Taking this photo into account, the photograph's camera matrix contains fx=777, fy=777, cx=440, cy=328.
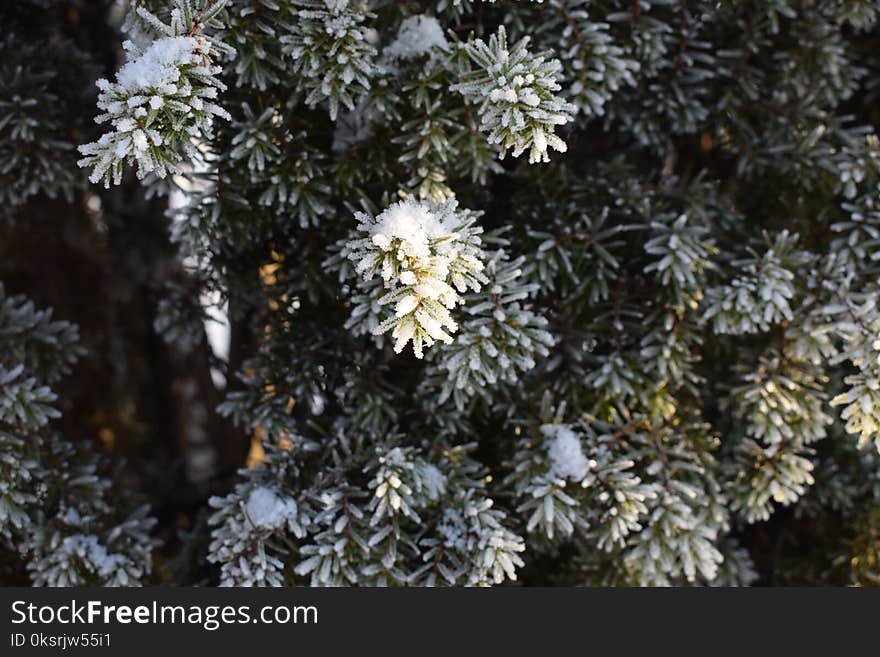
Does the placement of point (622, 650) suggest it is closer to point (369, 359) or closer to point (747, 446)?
point (747, 446)

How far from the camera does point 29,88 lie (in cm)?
131

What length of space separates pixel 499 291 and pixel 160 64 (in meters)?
0.52

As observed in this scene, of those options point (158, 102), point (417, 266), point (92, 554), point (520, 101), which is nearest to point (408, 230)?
point (417, 266)

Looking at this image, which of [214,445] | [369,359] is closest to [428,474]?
[369,359]

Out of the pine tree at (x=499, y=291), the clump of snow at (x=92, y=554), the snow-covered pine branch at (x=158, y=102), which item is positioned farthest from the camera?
the clump of snow at (x=92, y=554)

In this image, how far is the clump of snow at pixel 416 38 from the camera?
1.11m

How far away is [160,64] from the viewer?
0.87m

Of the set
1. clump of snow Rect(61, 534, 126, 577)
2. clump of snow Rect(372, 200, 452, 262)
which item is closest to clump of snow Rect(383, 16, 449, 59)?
clump of snow Rect(372, 200, 452, 262)

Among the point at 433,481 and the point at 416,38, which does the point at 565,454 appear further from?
the point at 416,38

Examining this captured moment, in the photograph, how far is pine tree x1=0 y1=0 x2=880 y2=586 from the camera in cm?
111

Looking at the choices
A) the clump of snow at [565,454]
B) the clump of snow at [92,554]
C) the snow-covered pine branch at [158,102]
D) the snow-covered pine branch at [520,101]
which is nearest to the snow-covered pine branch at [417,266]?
the snow-covered pine branch at [520,101]

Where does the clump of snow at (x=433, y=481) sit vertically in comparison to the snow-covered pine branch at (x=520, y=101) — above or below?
below

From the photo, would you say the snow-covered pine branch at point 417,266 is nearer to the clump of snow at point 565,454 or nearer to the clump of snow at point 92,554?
the clump of snow at point 565,454

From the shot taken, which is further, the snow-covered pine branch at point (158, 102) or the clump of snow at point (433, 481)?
the clump of snow at point (433, 481)
